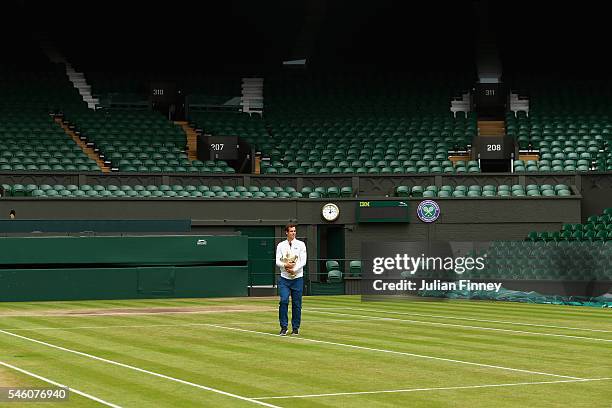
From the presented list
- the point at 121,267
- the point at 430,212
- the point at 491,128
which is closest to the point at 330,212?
the point at 430,212

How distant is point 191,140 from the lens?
1988 inches

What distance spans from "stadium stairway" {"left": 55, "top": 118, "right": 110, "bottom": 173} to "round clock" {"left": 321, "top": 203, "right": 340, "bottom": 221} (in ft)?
30.9

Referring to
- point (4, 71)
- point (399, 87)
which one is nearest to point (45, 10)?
point (4, 71)

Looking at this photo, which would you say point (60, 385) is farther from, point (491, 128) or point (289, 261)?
point (491, 128)

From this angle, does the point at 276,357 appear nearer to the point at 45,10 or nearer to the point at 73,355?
the point at 73,355

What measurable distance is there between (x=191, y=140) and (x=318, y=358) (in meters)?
35.1

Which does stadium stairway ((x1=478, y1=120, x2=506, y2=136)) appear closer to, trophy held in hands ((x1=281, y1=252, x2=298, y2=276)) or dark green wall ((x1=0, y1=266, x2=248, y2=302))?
dark green wall ((x1=0, y1=266, x2=248, y2=302))

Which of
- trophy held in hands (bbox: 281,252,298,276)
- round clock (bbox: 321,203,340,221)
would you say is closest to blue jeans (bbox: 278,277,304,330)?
trophy held in hands (bbox: 281,252,298,276)

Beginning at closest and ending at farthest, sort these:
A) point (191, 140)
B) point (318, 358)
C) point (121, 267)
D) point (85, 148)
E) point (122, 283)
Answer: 1. point (318, 358)
2. point (122, 283)
3. point (121, 267)
4. point (85, 148)
5. point (191, 140)

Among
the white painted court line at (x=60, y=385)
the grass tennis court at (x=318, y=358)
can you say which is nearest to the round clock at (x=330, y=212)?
the grass tennis court at (x=318, y=358)

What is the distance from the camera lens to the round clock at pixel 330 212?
141 ft

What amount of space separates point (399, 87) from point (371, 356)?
4136cm

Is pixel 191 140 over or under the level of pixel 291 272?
over

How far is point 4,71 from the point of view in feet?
177
